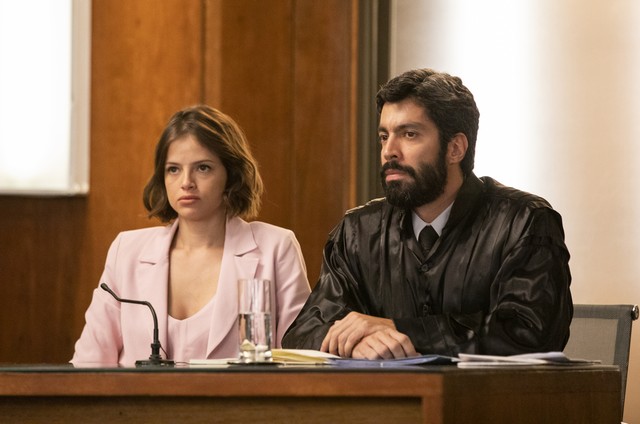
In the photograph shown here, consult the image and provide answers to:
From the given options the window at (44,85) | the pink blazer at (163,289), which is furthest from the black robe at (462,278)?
the window at (44,85)

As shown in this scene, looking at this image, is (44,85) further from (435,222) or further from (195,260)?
(435,222)

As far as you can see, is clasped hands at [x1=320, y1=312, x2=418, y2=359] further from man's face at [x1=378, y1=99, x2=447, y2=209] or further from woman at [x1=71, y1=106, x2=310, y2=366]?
woman at [x1=71, y1=106, x2=310, y2=366]

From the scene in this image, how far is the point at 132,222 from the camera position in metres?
5.13

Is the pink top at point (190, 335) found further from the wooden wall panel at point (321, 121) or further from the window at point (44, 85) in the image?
the window at point (44, 85)

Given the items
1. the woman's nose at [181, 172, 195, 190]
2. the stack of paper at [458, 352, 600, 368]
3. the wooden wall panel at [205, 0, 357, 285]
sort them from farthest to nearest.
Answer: the wooden wall panel at [205, 0, 357, 285] → the woman's nose at [181, 172, 195, 190] → the stack of paper at [458, 352, 600, 368]

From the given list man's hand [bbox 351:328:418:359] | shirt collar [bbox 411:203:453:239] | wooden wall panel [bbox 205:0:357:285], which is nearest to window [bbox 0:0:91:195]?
wooden wall panel [bbox 205:0:357:285]

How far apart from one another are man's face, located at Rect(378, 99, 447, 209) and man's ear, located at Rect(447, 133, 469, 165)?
0.05 meters

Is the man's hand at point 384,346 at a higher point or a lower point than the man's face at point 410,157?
lower

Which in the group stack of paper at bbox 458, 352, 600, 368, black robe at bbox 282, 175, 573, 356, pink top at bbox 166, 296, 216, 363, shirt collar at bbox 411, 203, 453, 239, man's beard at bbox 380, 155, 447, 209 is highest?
man's beard at bbox 380, 155, 447, 209

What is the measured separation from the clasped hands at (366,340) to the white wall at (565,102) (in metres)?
1.96

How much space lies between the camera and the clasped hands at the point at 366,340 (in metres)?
2.71

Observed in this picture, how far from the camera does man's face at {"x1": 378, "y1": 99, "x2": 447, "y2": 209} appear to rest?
3248 millimetres

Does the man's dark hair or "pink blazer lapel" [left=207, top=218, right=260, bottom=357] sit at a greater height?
the man's dark hair

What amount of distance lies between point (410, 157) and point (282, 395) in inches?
51.5
